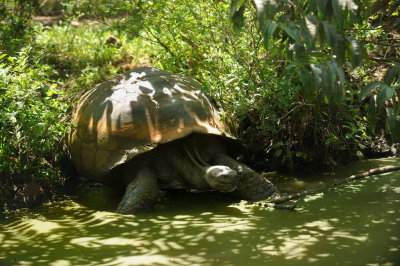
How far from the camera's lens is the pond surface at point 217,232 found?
9.83ft

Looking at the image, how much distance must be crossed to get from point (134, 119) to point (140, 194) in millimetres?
727

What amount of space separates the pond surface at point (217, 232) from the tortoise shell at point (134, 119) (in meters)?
0.50

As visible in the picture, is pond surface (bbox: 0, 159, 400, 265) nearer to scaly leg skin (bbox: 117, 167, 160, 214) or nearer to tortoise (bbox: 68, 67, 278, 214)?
scaly leg skin (bbox: 117, 167, 160, 214)

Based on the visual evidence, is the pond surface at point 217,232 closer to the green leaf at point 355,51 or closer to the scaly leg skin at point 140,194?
the scaly leg skin at point 140,194

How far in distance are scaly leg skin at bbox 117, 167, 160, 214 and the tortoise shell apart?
0.27 meters

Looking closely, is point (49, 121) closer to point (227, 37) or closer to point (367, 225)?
point (227, 37)

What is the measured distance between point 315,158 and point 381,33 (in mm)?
1529

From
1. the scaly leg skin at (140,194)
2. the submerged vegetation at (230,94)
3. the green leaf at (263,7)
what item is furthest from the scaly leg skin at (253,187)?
the green leaf at (263,7)

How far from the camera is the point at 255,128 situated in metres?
5.32

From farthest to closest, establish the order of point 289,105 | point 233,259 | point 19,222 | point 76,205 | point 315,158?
point 315,158, point 289,105, point 76,205, point 19,222, point 233,259

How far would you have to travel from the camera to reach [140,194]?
14.1 ft

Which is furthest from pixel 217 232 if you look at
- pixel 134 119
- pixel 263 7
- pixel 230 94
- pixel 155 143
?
pixel 230 94

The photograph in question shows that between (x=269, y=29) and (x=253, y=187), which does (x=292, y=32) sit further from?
(x=253, y=187)

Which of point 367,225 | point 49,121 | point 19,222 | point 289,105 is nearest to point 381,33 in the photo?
point 289,105
